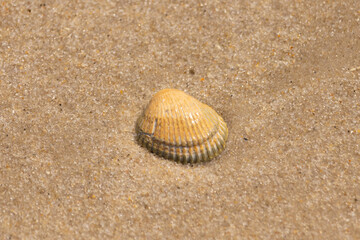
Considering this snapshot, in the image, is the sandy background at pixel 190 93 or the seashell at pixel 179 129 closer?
the sandy background at pixel 190 93

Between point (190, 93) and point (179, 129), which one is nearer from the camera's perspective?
point (179, 129)

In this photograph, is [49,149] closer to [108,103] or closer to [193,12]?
[108,103]

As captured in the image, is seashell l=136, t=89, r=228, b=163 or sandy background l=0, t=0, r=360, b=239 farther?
seashell l=136, t=89, r=228, b=163

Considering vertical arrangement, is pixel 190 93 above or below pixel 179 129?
above

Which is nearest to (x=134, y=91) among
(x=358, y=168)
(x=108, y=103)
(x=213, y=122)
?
(x=108, y=103)
